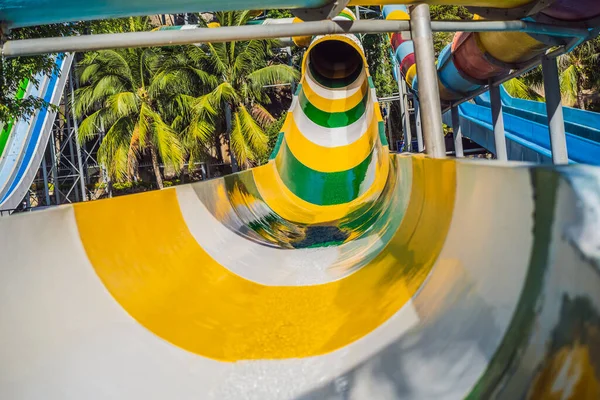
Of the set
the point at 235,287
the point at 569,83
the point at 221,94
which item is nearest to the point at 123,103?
the point at 221,94

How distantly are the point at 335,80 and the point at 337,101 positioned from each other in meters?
0.64

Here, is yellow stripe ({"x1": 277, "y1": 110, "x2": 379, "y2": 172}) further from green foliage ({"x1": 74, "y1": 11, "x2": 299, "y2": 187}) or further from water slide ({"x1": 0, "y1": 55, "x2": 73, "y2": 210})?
green foliage ({"x1": 74, "y1": 11, "x2": 299, "y2": 187})

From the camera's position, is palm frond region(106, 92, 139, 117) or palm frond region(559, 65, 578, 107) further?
palm frond region(559, 65, 578, 107)

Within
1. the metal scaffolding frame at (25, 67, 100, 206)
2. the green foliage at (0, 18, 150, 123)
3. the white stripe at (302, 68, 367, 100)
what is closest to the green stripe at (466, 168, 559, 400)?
the green foliage at (0, 18, 150, 123)

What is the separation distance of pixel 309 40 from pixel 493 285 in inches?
254

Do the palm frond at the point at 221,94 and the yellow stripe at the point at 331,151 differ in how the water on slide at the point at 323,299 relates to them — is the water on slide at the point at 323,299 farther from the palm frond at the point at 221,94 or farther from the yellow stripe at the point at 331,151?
the palm frond at the point at 221,94

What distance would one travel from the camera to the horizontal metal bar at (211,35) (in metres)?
2.37

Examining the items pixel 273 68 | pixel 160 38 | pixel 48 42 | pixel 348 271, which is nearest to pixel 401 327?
pixel 348 271

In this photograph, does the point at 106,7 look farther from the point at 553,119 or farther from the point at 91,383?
the point at 553,119

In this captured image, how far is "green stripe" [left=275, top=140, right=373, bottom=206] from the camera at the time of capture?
4.84m

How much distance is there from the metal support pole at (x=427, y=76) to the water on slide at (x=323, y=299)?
249 mm

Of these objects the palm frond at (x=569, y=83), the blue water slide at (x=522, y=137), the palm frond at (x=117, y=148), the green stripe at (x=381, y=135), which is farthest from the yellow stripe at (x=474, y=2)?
the palm frond at (x=569, y=83)

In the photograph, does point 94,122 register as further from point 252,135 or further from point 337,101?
point 337,101

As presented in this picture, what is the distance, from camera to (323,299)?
208 cm
